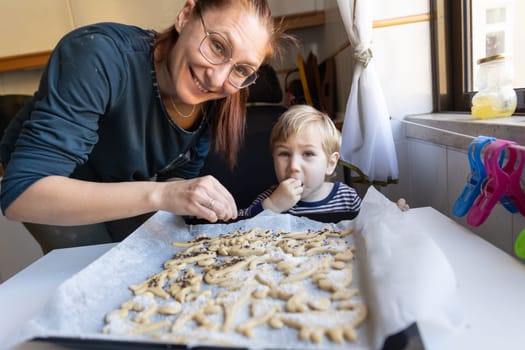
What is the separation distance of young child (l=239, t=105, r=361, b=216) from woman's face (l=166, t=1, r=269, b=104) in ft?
1.10

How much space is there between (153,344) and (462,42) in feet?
4.37

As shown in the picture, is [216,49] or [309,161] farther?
[309,161]

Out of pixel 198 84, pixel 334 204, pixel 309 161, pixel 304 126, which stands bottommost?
pixel 334 204

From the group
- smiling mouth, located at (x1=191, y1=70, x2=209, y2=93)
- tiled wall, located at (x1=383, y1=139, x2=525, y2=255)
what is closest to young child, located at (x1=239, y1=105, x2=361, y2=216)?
tiled wall, located at (x1=383, y1=139, x2=525, y2=255)

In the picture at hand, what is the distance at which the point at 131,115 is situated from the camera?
0.87m

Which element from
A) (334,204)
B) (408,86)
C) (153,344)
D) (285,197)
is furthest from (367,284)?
(408,86)

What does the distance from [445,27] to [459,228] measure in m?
0.86

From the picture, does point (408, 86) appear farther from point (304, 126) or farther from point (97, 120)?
point (97, 120)

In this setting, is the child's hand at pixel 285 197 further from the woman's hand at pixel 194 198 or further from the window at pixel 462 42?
the window at pixel 462 42

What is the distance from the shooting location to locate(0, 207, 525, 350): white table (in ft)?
1.50

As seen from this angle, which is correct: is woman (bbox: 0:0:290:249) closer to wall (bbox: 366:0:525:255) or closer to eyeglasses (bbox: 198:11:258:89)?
eyeglasses (bbox: 198:11:258:89)

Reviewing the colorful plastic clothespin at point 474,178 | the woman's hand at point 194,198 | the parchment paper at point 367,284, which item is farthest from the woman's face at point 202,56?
the colorful plastic clothespin at point 474,178

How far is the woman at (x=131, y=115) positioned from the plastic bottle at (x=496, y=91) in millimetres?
552

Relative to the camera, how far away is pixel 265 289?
594mm
